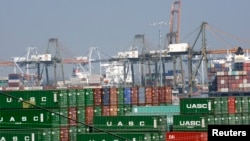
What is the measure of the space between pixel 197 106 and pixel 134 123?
21.0ft

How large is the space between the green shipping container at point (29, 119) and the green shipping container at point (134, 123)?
8.99 feet

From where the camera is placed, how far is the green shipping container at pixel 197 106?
38062 mm

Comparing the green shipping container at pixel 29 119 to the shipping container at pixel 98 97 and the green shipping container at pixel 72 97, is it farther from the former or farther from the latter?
the shipping container at pixel 98 97

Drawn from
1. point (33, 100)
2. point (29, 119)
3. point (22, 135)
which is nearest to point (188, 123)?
point (29, 119)

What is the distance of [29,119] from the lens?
32062 mm


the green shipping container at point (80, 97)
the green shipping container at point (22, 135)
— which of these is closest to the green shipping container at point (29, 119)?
the green shipping container at point (22, 135)

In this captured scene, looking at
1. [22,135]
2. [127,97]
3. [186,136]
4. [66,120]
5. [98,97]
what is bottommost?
[186,136]

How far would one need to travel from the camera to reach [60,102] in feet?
116

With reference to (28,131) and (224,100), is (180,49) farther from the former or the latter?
(28,131)

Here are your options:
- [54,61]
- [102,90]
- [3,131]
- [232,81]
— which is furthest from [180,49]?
[3,131]

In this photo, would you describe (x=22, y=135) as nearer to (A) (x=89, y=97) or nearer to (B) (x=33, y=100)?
(B) (x=33, y=100)

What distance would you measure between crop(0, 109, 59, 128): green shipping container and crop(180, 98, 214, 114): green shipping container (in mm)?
9114

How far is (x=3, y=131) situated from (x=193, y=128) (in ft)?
29.2

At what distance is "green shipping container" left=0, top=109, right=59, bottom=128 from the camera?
31.7m
